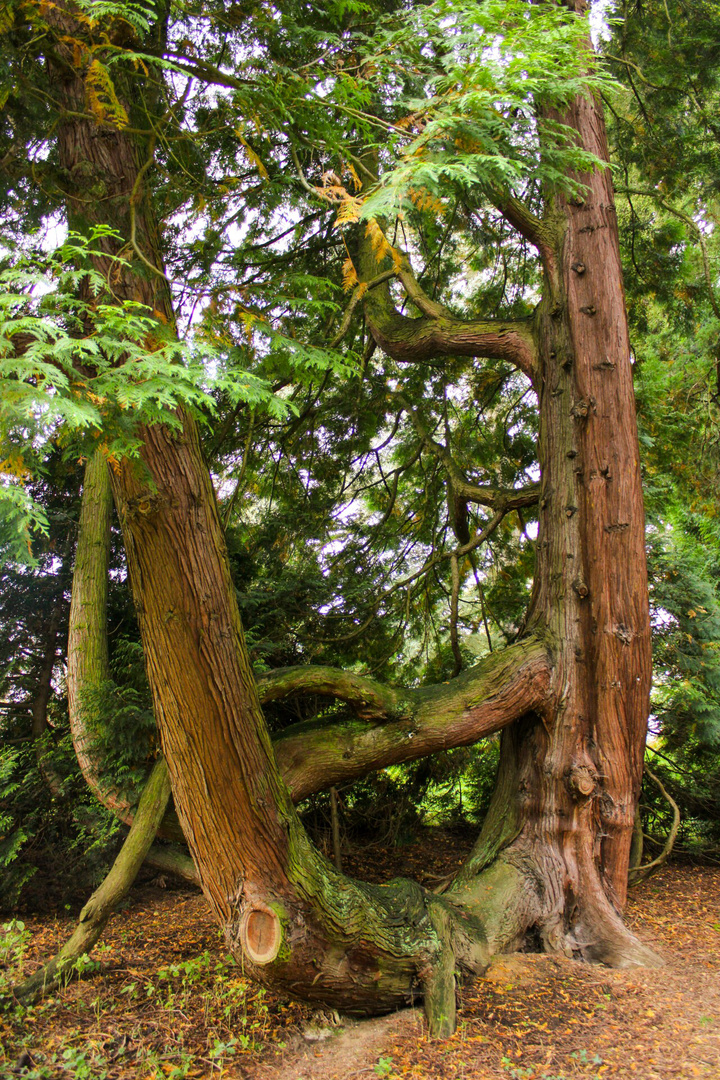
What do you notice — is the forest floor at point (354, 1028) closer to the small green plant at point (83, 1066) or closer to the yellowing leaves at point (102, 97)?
the small green plant at point (83, 1066)

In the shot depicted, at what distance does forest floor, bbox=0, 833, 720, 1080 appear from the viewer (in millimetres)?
3178

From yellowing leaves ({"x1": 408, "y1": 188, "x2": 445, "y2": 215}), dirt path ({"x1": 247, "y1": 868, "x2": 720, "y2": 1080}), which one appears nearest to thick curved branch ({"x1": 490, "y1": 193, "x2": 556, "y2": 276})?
yellowing leaves ({"x1": 408, "y1": 188, "x2": 445, "y2": 215})

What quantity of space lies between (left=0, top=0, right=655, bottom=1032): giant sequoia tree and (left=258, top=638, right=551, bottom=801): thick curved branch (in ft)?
0.06

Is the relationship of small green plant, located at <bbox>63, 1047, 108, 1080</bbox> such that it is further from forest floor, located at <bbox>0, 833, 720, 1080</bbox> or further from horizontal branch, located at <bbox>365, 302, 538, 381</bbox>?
horizontal branch, located at <bbox>365, 302, 538, 381</bbox>

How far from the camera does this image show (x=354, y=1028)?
3588 mm


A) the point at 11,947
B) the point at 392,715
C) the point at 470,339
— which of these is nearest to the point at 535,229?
the point at 470,339

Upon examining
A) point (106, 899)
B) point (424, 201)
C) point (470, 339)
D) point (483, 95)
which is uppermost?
point (470, 339)

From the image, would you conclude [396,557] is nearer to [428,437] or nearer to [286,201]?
[428,437]

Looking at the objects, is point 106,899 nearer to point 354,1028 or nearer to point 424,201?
point 354,1028

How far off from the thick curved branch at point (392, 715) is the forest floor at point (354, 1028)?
1.20 m

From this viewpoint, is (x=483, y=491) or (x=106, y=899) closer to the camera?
(x=106, y=899)

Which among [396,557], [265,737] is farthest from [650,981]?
[396,557]

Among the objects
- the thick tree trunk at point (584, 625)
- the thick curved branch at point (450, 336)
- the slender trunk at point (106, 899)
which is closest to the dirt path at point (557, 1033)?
the thick tree trunk at point (584, 625)

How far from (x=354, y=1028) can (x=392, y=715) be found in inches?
65.2
